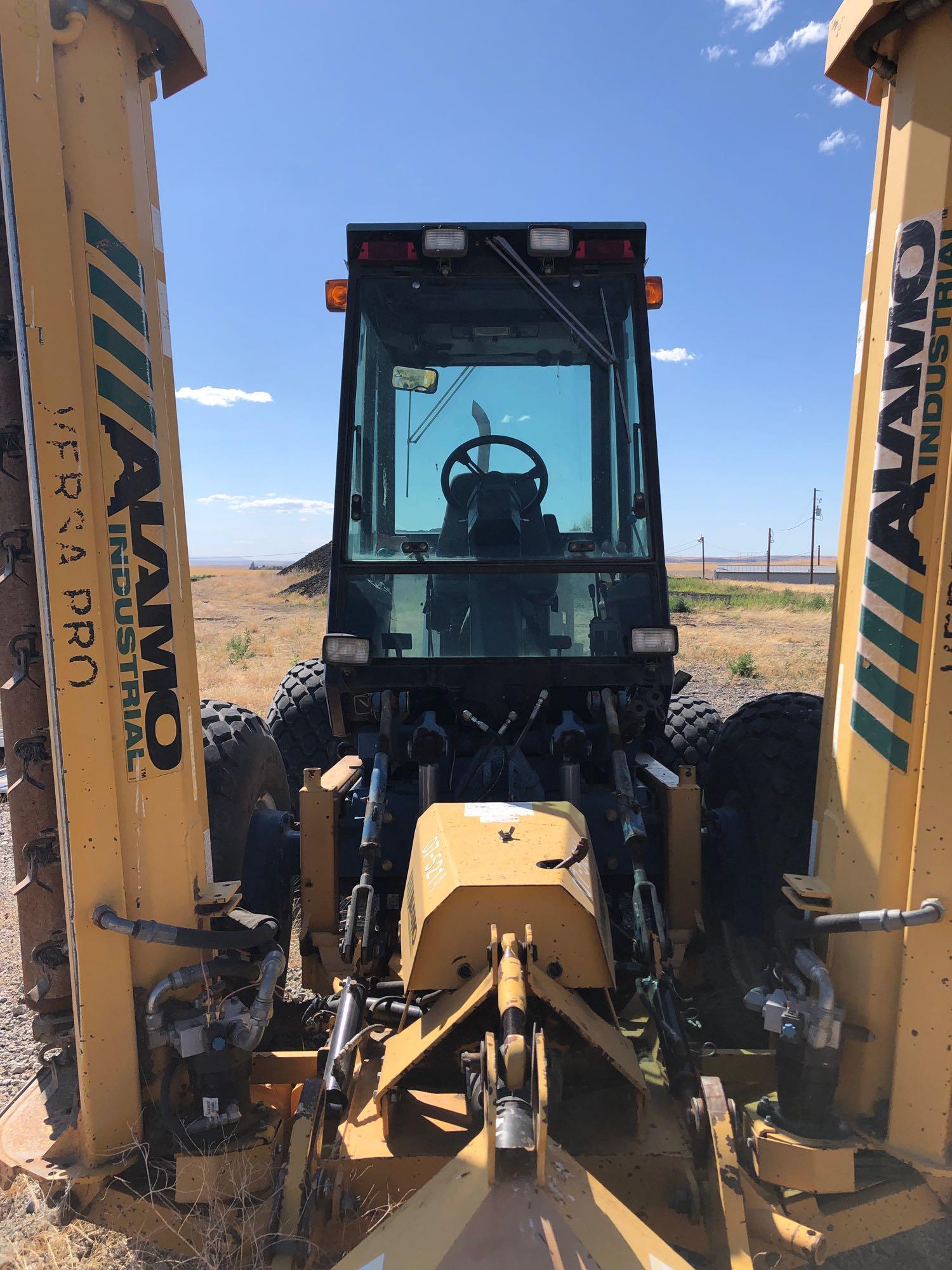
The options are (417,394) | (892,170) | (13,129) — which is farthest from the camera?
(417,394)

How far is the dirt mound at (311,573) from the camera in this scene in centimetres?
4378

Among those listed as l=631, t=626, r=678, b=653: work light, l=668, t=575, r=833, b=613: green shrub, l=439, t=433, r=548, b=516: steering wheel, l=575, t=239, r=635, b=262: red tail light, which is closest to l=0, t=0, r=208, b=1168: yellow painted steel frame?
l=439, t=433, r=548, b=516: steering wheel

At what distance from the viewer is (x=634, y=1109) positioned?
7.47 ft

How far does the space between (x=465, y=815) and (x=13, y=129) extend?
7.09 ft

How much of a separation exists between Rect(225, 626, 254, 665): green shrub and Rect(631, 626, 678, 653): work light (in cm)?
1481

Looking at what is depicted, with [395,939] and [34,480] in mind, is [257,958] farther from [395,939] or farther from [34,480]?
[34,480]

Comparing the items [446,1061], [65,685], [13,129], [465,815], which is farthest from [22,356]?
[446,1061]

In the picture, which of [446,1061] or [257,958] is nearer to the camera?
[446,1061]

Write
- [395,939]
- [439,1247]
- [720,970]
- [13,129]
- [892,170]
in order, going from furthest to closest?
[720,970]
[395,939]
[892,170]
[13,129]
[439,1247]

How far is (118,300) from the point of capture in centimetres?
221

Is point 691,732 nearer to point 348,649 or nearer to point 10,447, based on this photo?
point 348,649

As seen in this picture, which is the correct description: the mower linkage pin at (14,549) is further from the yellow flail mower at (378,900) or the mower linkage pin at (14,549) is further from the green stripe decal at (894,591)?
the green stripe decal at (894,591)

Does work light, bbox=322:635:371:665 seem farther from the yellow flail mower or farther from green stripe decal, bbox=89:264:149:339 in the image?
green stripe decal, bbox=89:264:149:339

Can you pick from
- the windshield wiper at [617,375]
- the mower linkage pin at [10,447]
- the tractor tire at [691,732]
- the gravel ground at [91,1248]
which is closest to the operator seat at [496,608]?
the windshield wiper at [617,375]
